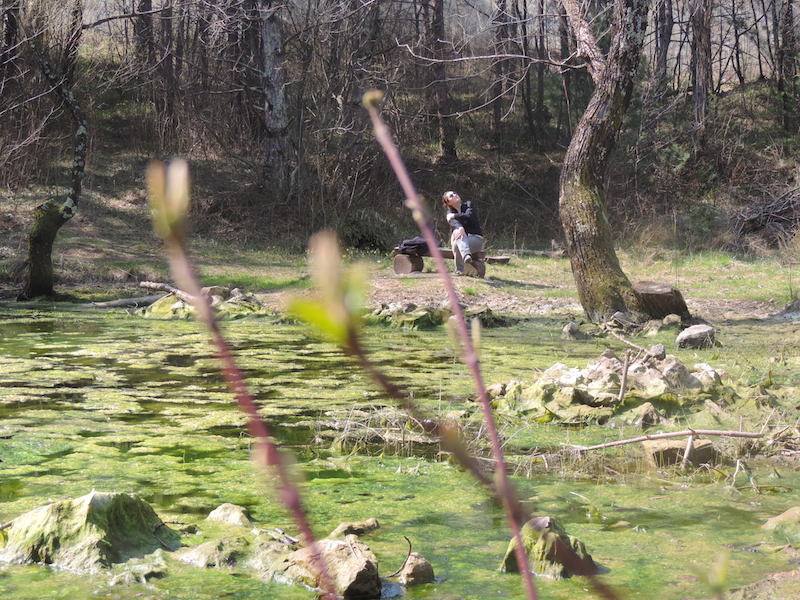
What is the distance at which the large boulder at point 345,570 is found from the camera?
9.61 ft

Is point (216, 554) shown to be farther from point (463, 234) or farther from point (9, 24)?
point (9, 24)

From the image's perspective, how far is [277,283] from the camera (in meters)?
14.6

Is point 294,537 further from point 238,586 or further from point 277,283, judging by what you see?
point 277,283

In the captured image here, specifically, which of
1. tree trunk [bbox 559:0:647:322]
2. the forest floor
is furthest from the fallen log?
tree trunk [bbox 559:0:647:322]

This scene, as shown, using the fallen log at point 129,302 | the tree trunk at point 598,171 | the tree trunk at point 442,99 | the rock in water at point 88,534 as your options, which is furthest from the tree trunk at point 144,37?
the rock in water at point 88,534

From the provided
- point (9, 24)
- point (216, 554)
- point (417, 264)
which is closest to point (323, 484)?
point (216, 554)

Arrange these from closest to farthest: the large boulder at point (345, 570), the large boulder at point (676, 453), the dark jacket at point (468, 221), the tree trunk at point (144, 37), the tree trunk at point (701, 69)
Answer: the large boulder at point (345, 570) → the large boulder at point (676, 453) → the dark jacket at point (468, 221) → the tree trunk at point (144, 37) → the tree trunk at point (701, 69)

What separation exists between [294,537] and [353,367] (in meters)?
4.42

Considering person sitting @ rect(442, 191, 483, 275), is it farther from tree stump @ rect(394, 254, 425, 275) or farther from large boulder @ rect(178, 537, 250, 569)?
large boulder @ rect(178, 537, 250, 569)

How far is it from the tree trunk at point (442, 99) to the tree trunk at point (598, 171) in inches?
595

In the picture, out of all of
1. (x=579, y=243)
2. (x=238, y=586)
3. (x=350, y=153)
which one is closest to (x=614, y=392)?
(x=238, y=586)

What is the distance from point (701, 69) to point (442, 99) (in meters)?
6.40

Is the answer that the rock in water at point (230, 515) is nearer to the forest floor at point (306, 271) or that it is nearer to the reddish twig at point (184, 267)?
the reddish twig at point (184, 267)

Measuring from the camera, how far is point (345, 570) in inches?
116
